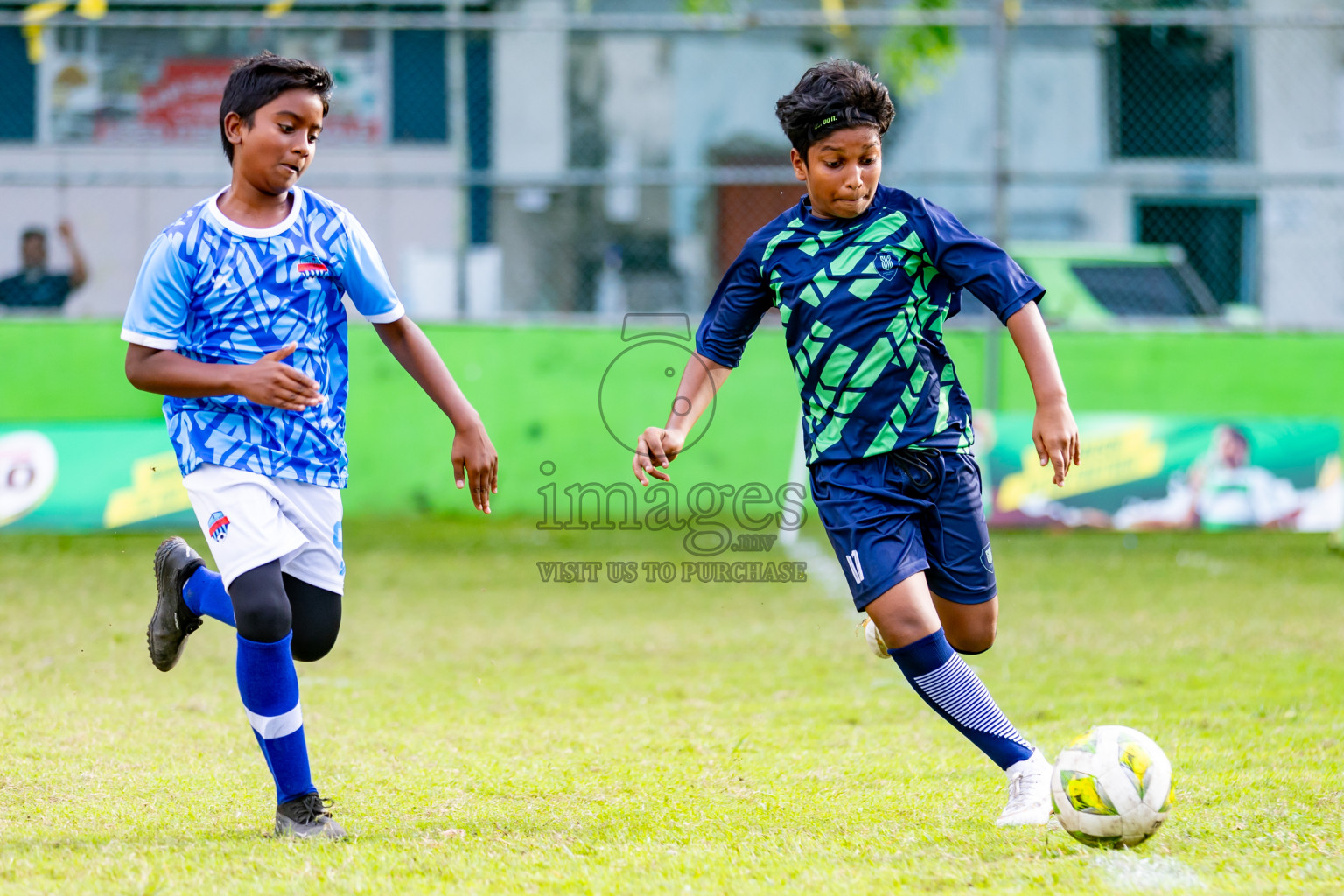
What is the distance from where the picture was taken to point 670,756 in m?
4.31

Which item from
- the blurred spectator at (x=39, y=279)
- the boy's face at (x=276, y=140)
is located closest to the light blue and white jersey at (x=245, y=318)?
the boy's face at (x=276, y=140)

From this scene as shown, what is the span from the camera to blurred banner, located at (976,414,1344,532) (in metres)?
9.09

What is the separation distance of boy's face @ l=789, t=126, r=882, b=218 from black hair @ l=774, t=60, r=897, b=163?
0.07 feet

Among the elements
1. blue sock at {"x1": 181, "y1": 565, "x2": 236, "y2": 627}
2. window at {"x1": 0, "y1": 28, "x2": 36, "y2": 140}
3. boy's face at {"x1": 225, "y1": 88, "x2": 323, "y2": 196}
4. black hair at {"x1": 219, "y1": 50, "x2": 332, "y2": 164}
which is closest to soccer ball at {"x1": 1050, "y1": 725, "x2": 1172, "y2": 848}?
blue sock at {"x1": 181, "y1": 565, "x2": 236, "y2": 627}

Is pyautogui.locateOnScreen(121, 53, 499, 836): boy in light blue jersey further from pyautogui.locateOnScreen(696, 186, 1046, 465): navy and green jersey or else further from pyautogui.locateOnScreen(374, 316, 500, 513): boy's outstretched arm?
pyautogui.locateOnScreen(696, 186, 1046, 465): navy and green jersey

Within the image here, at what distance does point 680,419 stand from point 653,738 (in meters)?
1.31

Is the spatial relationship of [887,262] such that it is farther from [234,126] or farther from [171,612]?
[171,612]

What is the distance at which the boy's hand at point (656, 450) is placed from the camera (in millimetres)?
3619

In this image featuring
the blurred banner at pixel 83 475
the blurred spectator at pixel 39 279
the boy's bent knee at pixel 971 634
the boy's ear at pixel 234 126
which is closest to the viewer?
the boy's ear at pixel 234 126

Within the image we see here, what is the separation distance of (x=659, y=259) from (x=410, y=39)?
3406 millimetres

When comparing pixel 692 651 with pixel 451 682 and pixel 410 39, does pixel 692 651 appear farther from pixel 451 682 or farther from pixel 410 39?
pixel 410 39

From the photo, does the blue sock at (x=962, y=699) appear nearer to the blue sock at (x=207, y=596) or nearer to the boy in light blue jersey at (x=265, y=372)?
the boy in light blue jersey at (x=265, y=372)

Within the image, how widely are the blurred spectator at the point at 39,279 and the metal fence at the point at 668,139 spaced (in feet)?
0.38

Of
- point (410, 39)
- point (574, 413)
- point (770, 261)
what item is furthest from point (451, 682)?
point (410, 39)
